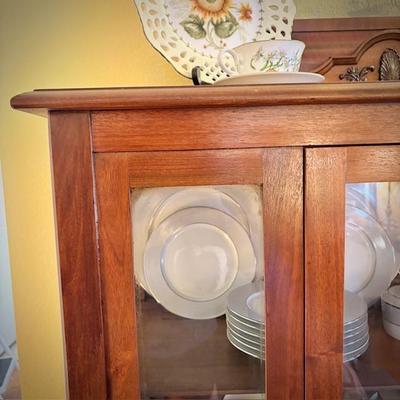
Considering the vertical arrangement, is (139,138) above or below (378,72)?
below

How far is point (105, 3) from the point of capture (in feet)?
3.09

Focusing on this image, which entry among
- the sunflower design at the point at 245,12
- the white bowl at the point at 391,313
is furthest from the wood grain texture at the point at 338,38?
the white bowl at the point at 391,313

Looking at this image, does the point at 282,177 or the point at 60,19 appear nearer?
the point at 282,177

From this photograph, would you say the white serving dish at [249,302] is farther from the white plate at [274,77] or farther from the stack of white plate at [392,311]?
the white plate at [274,77]

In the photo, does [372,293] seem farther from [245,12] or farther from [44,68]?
[44,68]

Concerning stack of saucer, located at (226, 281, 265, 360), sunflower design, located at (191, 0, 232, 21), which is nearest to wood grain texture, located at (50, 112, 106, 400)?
stack of saucer, located at (226, 281, 265, 360)

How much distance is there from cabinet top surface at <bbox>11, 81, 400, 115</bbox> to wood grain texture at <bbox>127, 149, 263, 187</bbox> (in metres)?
0.07

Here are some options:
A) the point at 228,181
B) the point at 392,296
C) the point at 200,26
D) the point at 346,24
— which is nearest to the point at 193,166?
the point at 228,181

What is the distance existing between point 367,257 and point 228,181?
0.85 ft

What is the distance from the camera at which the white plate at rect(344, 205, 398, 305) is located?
0.59 meters

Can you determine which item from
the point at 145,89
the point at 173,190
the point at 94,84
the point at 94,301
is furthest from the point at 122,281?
the point at 94,84

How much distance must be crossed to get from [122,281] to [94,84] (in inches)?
22.8

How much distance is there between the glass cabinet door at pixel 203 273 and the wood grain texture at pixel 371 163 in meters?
0.07

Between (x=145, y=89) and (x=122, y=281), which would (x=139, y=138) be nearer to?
(x=145, y=89)
